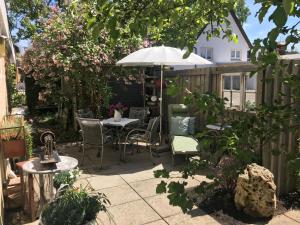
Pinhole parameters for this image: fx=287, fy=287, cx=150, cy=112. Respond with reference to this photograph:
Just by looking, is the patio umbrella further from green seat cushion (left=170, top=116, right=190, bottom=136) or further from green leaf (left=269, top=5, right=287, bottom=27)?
green leaf (left=269, top=5, right=287, bottom=27)

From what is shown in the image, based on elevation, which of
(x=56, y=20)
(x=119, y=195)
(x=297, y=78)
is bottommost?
(x=119, y=195)

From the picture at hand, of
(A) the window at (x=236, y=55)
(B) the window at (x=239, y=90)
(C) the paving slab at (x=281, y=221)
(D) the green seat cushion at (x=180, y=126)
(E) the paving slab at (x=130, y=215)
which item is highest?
(A) the window at (x=236, y=55)

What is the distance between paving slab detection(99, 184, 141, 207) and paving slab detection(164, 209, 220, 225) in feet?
2.48

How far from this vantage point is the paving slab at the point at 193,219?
11.3 feet

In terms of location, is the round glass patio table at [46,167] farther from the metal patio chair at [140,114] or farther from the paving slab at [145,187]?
the metal patio chair at [140,114]

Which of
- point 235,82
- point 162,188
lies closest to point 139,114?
point 235,82

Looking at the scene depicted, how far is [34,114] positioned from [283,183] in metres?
10.2

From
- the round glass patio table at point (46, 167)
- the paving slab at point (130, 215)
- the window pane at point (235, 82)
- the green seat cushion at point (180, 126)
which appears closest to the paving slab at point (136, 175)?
the paving slab at point (130, 215)

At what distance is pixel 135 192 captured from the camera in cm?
435

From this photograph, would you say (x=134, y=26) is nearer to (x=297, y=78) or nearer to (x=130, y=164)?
(x=297, y=78)

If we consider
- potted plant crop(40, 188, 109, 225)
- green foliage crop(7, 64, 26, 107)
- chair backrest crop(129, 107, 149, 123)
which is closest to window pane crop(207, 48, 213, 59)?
green foliage crop(7, 64, 26, 107)

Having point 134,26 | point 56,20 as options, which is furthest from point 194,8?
point 56,20

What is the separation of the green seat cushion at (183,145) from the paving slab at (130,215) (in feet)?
5.48

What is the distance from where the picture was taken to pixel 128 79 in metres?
8.33
